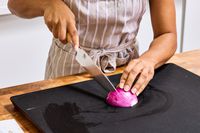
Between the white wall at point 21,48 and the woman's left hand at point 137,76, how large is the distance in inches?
36.1

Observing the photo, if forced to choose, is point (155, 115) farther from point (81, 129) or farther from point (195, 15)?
point (195, 15)

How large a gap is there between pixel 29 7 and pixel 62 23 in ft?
0.60

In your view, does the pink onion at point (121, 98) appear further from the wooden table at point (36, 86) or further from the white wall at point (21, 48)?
the white wall at point (21, 48)

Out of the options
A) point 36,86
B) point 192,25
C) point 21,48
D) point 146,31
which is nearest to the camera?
point 36,86

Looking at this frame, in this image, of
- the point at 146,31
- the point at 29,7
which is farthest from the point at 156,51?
the point at 146,31

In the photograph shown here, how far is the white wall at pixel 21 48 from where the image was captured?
1.77m

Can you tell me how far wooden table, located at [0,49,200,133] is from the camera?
84 cm

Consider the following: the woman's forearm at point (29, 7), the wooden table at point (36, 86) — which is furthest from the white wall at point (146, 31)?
the woman's forearm at point (29, 7)

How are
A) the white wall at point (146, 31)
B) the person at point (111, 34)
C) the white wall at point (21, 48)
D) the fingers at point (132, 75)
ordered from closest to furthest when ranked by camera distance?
the fingers at point (132, 75), the person at point (111, 34), the white wall at point (21, 48), the white wall at point (146, 31)

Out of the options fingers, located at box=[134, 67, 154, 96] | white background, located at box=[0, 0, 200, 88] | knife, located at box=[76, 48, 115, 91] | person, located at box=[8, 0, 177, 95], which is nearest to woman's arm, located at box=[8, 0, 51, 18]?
person, located at box=[8, 0, 177, 95]

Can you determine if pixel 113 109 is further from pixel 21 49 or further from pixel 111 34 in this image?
pixel 21 49

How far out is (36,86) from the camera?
3.20 feet

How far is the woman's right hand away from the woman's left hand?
0.47 feet

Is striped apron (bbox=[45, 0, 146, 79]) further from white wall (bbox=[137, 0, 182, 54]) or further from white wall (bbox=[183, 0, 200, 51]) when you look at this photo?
white wall (bbox=[183, 0, 200, 51])
